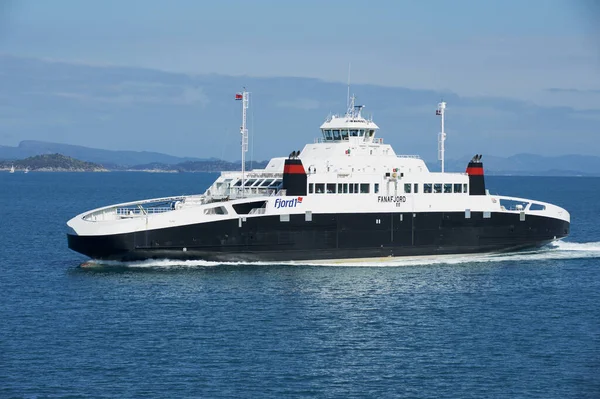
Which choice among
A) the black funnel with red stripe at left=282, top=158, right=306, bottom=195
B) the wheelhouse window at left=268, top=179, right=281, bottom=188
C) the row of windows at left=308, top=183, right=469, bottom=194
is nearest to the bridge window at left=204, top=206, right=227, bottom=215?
the black funnel with red stripe at left=282, top=158, right=306, bottom=195

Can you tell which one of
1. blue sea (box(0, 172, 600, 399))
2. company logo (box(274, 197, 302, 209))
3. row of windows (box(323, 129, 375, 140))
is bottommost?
blue sea (box(0, 172, 600, 399))

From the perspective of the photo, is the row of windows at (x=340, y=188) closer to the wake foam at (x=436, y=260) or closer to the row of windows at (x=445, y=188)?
the row of windows at (x=445, y=188)

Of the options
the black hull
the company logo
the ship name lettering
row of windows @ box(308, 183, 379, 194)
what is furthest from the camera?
the ship name lettering

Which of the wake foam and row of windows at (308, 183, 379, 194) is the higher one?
row of windows at (308, 183, 379, 194)

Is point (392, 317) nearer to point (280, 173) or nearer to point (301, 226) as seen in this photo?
point (301, 226)

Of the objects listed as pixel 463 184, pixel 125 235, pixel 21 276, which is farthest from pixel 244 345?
pixel 463 184

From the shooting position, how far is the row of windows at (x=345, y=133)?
5759 centimetres

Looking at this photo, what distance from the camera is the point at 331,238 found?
52.7m

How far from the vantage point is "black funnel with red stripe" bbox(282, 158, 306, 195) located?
5191 centimetres

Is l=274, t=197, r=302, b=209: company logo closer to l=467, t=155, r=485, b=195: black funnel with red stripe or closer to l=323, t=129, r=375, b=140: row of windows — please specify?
l=323, t=129, r=375, b=140: row of windows

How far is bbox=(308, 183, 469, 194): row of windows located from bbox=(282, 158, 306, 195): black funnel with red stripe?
27.1 inches

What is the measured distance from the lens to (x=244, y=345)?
3466 centimetres

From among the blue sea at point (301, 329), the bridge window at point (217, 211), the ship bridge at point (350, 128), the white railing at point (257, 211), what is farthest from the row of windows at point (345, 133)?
the bridge window at point (217, 211)

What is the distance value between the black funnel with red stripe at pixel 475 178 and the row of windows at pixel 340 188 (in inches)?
269
